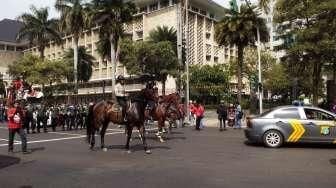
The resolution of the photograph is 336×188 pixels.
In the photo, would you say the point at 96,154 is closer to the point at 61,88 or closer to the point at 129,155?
the point at 129,155

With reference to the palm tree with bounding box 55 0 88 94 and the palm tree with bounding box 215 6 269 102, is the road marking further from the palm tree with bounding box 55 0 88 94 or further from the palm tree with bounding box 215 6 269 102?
the palm tree with bounding box 55 0 88 94

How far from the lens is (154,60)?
4644cm

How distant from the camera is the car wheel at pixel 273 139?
17203 mm

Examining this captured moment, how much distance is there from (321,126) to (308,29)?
14.3 meters

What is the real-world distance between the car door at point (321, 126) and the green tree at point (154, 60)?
28.7 m

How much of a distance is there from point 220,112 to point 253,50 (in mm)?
36346

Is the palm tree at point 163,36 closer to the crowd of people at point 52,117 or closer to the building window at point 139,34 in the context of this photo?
the building window at point 139,34

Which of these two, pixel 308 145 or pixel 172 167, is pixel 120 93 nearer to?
pixel 172 167

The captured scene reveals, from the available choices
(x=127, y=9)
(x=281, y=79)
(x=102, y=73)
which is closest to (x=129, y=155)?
(x=127, y=9)

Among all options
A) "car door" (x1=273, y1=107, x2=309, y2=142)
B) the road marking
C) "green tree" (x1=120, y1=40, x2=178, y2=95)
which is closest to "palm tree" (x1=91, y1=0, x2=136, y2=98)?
"green tree" (x1=120, y1=40, x2=178, y2=95)

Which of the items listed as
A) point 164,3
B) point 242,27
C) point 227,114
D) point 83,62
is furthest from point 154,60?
point 83,62

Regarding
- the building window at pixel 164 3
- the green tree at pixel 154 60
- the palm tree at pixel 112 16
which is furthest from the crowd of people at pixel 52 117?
the building window at pixel 164 3

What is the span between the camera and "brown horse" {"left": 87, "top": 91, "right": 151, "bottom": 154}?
1541 centimetres

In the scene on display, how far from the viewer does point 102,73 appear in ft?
271
